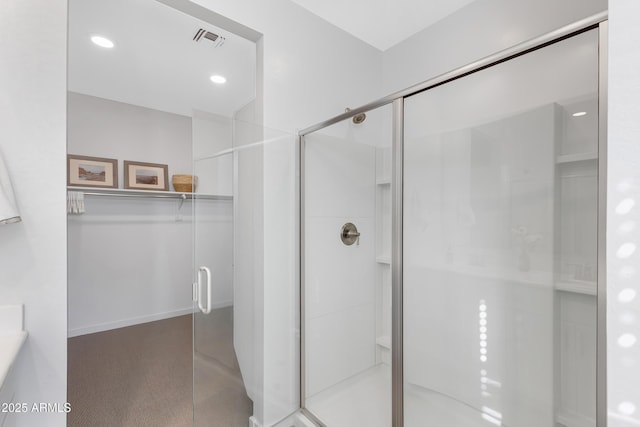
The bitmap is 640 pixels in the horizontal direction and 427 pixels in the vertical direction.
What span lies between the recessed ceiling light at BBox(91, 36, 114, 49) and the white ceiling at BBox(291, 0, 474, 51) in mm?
1452

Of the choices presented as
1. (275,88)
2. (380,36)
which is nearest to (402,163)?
(275,88)

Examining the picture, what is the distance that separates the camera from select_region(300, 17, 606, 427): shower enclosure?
1.03 meters

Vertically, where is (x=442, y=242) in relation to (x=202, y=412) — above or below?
above

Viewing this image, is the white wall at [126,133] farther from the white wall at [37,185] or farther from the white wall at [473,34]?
the white wall at [473,34]

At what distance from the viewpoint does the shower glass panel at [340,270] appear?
1.80 metres

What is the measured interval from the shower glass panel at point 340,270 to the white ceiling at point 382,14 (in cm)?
79

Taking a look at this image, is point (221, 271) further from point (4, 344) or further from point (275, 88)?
point (275, 88)

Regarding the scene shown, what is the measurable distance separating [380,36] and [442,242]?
1.71 m

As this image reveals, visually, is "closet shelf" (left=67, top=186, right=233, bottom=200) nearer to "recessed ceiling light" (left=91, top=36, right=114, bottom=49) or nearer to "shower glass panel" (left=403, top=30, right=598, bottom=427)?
"recessed ceiling light" (left=91, top=36, right=114, bottom=49)

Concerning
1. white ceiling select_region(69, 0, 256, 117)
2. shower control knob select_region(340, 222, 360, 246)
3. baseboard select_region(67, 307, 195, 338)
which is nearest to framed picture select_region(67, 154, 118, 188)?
white ceiling select_region(69, 0, 256, 117)

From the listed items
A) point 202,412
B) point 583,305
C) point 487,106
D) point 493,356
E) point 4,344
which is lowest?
point 202,412

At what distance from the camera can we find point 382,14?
6.48 feet

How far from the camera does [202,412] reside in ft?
→ 4.89
